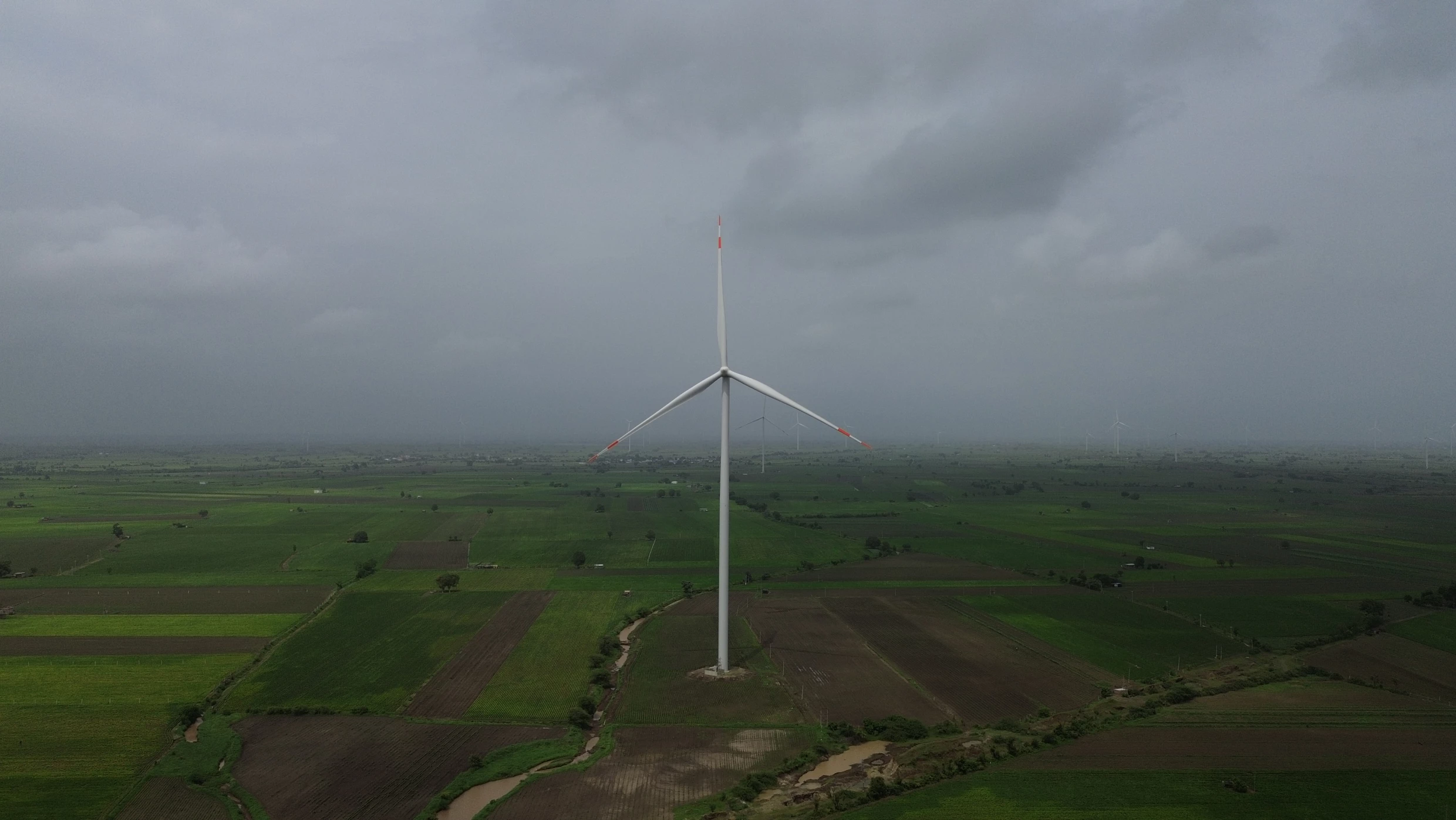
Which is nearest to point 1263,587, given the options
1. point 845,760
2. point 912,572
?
point 912,572

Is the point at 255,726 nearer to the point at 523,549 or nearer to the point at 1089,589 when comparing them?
the point at 523,549

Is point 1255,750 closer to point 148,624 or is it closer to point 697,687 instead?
point 697,687

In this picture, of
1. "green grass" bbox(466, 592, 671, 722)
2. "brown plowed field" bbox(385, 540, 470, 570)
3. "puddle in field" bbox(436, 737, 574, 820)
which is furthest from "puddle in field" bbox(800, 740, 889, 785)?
"brown plowed field" bbox(385, 540, 470, 570)

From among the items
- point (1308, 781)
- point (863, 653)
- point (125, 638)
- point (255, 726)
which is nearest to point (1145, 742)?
point (1308, 781)

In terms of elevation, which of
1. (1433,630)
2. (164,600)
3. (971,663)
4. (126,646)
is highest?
(164,600)

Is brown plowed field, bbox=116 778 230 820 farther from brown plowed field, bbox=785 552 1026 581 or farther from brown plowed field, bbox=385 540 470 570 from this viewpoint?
brown plowed field, bbox=785 552 1026 581
